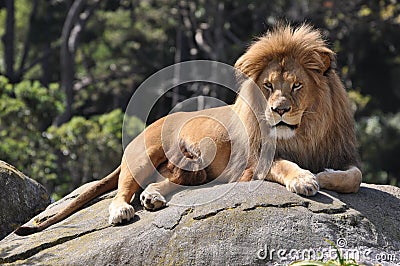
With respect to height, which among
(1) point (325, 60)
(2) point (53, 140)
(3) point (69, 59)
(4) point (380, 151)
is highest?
(3) point (69, 59)

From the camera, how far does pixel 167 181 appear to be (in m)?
6.60

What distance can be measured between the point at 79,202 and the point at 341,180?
7.50ft

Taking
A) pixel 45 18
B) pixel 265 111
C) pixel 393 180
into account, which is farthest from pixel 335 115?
pixel 45 18

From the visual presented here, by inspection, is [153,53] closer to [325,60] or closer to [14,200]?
[14,200]

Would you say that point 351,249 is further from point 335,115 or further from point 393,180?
point 393,180

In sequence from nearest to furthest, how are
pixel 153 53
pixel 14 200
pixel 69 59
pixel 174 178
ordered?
pixel 174 178, pixel 14 200, pixel 69 59, pixel 153 53

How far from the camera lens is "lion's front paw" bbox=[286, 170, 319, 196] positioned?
19.1 ft

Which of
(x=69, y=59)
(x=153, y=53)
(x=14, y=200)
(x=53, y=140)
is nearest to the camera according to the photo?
(x=14, y=200)

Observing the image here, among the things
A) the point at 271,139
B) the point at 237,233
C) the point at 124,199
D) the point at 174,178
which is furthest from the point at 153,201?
the point at 271,139

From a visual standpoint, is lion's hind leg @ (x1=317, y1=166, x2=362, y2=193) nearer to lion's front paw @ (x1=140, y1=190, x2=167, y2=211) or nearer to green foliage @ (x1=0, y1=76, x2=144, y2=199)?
lion's front paw @ (x1=140, y1=190, x2=167, y2=211)

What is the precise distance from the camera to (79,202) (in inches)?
270

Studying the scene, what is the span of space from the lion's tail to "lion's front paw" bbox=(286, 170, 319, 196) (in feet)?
6.09

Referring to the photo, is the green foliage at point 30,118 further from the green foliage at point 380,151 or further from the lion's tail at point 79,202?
the green foliage at point 380,151

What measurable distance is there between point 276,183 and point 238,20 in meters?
19.0
